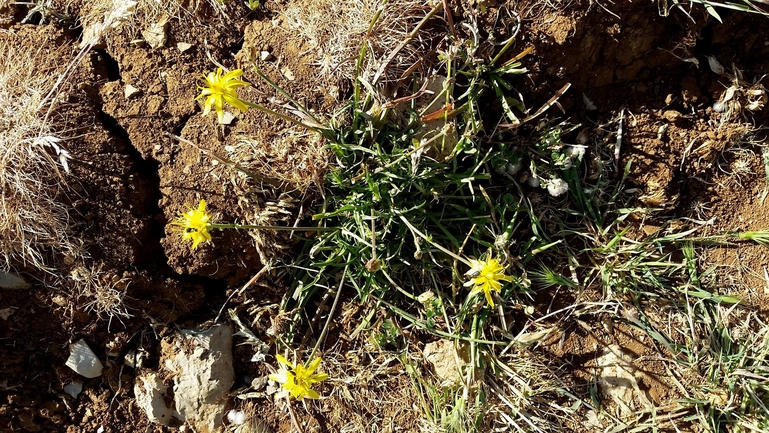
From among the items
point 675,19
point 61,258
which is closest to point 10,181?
point 61,258

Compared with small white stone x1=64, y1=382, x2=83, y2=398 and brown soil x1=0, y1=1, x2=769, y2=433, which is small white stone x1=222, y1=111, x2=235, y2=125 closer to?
brown soil x1=0, y1=1, x2=769, y2=433

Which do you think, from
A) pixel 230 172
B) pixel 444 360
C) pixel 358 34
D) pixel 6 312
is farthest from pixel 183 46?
pixel 444 360

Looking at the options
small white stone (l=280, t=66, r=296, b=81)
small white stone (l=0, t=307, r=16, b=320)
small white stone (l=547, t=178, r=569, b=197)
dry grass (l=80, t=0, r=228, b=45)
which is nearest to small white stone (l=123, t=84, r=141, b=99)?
dry grass (l=80, t=0, r=228, b=45)

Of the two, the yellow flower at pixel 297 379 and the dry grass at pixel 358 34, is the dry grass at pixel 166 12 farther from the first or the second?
the yellow flower at pixel 297 379

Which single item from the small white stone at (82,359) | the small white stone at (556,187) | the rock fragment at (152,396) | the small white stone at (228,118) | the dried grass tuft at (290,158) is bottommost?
the rock fragment at (152,396)

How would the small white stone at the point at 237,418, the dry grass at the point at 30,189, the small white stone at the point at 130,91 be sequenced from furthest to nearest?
the small white stone at the point at 237,418 → the small white stone at the point at 130,91 → the dry grass at the point at 30,189

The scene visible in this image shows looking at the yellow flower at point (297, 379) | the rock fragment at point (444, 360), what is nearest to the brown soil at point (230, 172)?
the rock fragment at point (444, 360)
